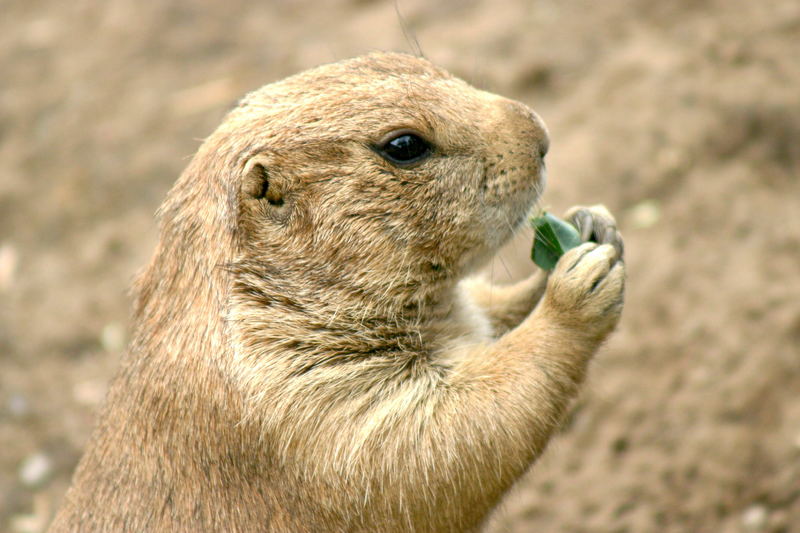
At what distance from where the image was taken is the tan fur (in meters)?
3.29

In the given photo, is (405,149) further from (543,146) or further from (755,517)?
(755,517)

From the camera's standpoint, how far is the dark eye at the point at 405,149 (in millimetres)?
3432

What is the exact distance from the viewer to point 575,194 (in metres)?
6.10

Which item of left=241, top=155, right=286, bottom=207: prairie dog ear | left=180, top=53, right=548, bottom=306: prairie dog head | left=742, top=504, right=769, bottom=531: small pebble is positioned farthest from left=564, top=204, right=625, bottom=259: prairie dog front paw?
left=742, top=504, right=769, bottom=531: small pebble

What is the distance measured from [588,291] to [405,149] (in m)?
0.88

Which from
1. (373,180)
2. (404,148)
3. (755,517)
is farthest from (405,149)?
(755,517)

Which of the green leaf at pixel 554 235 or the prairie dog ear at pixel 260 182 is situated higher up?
the prairie dog ear at pixel 260 182

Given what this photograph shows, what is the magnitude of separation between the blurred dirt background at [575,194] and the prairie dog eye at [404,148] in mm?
1432

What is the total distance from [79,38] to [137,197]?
2.39 meters

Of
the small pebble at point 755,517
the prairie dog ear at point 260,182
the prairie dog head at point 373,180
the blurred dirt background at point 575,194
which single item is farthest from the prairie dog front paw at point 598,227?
the small pebble at point 755,517

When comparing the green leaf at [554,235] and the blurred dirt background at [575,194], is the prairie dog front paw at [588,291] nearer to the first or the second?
the green leaf at [554,235]

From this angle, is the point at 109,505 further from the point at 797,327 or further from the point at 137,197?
the point at 137,197

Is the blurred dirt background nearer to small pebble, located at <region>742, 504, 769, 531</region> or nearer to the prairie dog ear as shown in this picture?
→ small pebble, located at <region>742, 504, 769, 531</region>

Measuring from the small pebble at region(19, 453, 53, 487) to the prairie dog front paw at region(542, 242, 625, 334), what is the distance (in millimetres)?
4122
